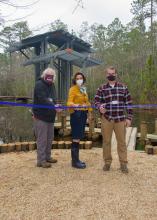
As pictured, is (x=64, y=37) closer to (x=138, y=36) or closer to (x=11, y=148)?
(x=11, y=148)

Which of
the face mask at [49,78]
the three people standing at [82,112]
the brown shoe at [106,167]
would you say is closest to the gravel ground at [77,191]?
the brown shoe at [106,167]

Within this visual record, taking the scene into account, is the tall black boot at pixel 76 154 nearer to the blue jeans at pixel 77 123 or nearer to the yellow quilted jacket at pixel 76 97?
the blue jeans at pixel 77 123

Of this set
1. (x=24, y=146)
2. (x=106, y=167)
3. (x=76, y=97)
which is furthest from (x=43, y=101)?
(x=24, y=146)

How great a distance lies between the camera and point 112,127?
17.7 ft

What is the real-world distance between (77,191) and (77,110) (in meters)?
1.55

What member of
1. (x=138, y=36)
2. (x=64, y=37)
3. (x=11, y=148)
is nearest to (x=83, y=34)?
(x=138, y=36)

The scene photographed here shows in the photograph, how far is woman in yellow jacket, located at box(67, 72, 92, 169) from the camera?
18.5ft

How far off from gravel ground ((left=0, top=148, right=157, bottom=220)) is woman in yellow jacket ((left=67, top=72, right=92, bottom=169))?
1.15 ft

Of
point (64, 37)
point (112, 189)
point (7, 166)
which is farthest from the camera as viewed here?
point (64, 37)

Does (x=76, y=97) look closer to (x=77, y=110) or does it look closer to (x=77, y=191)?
(x=77, y=110)

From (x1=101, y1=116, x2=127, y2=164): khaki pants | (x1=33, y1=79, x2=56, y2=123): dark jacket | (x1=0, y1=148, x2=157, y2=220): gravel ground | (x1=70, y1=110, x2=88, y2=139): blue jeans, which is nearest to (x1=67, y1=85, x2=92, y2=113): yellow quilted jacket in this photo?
A: (x1=70, y1=110, x2=88, y2=139): blue jeans

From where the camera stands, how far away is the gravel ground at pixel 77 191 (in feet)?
12.3

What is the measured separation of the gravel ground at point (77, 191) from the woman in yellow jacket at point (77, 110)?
350mm

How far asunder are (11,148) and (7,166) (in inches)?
64.8
